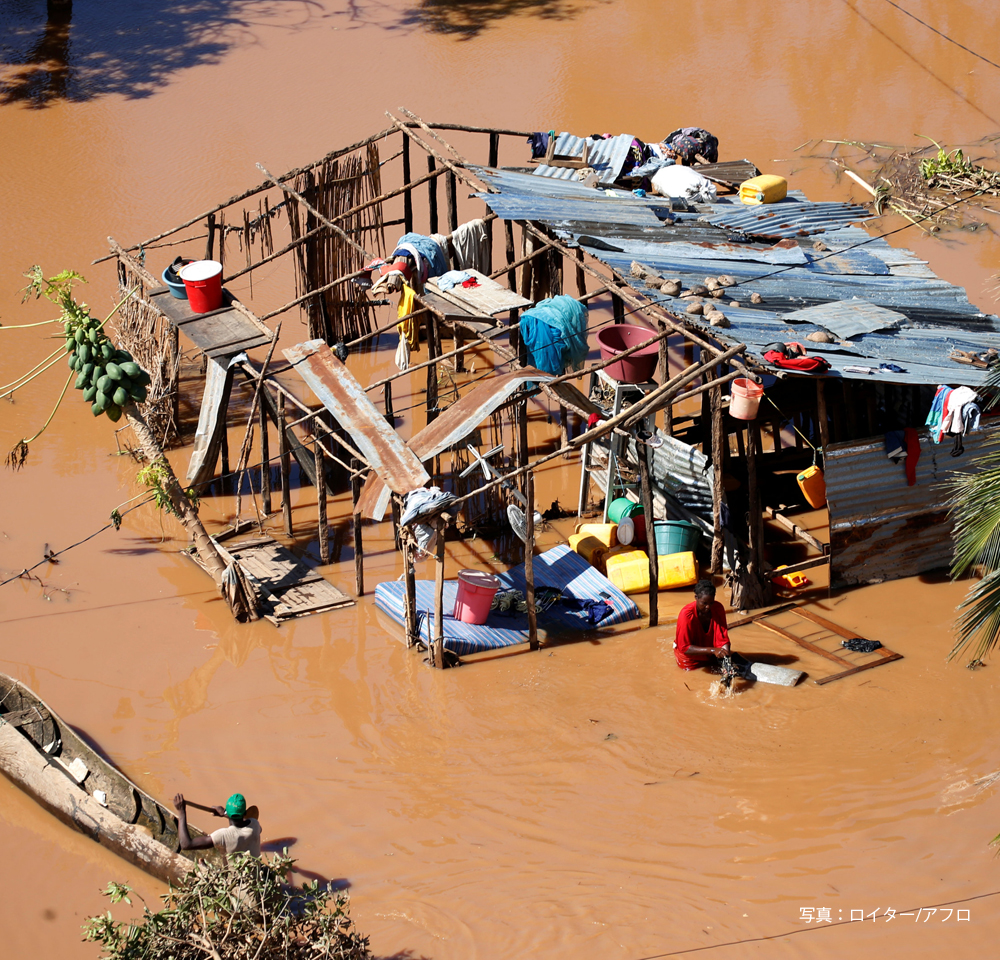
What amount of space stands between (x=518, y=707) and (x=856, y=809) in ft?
9.19

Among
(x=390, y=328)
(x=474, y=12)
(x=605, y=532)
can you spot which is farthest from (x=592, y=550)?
(x=474, y=12)

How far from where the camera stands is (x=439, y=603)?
9.55 meters

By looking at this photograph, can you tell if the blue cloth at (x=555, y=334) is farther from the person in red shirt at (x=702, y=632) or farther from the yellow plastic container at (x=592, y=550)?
the person in red shirt at (x=702, y=632)

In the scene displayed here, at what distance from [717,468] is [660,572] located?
1.41m

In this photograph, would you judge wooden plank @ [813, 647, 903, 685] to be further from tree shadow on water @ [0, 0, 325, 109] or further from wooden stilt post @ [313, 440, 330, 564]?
tree shadow on water @ [0, 0, 325, 109]

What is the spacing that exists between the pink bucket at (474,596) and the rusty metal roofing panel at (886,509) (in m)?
3.24

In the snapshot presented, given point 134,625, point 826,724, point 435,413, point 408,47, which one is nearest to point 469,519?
Answer: point 435,413

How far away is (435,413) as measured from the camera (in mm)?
12320

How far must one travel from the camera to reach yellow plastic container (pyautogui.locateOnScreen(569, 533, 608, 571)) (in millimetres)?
11289

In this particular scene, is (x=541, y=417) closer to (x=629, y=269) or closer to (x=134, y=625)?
(x=629, y=269)

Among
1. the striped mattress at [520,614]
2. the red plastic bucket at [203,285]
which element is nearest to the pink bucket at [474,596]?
the striped mattress at [520,614]

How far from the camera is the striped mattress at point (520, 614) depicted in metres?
10.0

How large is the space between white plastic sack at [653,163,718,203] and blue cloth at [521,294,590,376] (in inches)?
148

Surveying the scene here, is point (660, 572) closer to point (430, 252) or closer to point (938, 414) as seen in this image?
point (938, 414)
